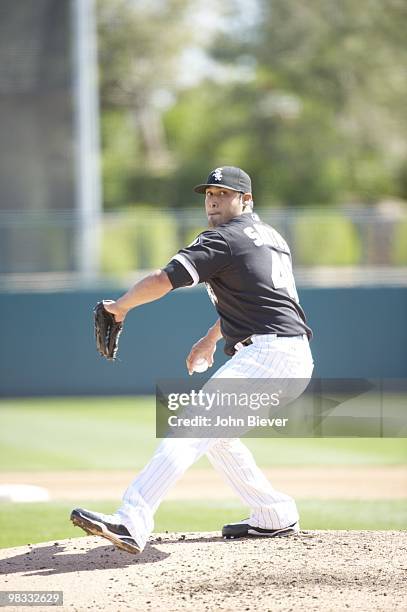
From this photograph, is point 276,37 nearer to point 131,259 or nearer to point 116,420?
point 131,259

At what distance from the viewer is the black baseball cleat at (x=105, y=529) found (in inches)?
182

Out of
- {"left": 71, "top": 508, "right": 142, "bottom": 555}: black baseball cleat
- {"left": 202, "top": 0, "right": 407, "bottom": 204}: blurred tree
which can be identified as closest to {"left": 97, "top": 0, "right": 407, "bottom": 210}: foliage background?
{"left": 202, "top": 0, "right": 407, "bottom": 204}: blurred tree

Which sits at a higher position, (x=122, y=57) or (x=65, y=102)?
(x=122, y=57)

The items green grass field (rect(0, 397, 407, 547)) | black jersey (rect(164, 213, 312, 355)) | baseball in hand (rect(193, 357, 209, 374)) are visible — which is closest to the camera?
black jersey (rect(164, 213, 312, 355))

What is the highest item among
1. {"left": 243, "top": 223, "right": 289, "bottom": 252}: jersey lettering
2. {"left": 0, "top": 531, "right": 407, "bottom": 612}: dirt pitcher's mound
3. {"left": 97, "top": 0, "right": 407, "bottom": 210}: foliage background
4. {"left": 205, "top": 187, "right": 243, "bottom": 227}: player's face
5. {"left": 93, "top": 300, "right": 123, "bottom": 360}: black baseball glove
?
{"left": 97, "top": 0, "right": 407, "bottom": 210}: foliage background

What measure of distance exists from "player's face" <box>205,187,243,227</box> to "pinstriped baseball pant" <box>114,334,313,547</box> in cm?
61

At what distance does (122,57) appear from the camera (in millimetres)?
37906

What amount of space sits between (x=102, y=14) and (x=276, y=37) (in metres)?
6.38

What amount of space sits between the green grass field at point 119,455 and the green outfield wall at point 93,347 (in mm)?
323

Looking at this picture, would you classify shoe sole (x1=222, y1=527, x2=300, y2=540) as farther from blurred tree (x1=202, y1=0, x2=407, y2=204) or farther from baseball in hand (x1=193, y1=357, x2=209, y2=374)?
blurred tree (x1=202, y1=0, x2=407, y2=204)

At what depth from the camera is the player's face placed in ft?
16.8

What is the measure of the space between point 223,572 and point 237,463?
62 cm

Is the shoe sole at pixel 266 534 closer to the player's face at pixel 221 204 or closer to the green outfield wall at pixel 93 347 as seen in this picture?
the player's face at pixel 221 204

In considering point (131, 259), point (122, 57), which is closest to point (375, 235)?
point (131, 259)
